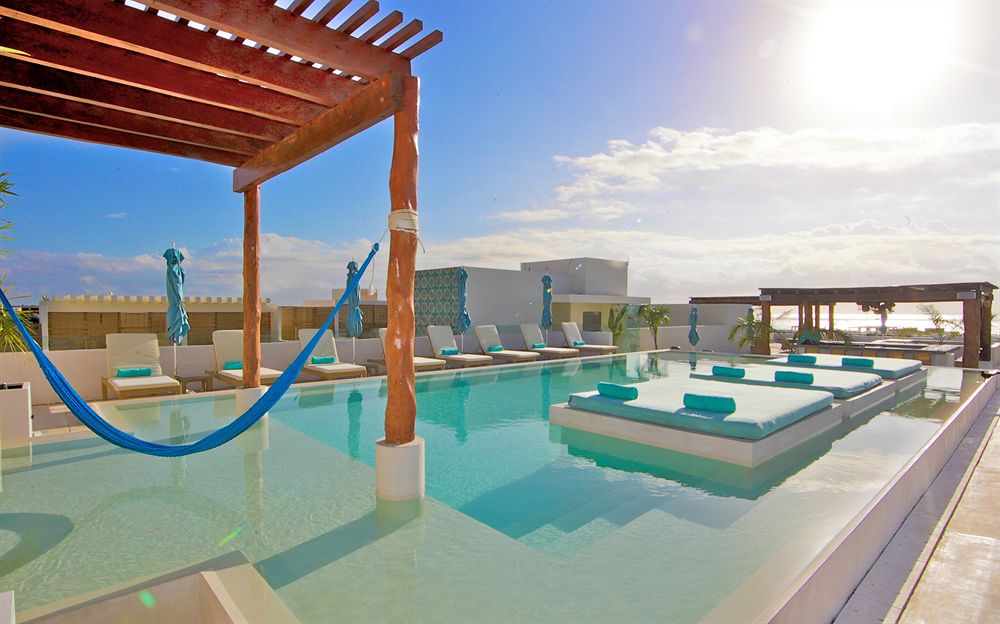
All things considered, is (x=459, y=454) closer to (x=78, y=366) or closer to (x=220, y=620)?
(x=220, y=620)

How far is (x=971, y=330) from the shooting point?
1497 centimetres

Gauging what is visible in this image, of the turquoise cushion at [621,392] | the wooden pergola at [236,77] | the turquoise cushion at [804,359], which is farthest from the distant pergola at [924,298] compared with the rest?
the wooden pergola at [236,77]

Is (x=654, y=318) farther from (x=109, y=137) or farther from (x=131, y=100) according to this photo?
(x=131, y=100)

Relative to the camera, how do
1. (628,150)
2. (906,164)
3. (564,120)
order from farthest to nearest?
1. (628,150)
2. (906,164)
3. (564,120)

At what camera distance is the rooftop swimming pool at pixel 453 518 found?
8.85 feet

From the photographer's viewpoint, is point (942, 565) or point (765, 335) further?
point (765, 335)

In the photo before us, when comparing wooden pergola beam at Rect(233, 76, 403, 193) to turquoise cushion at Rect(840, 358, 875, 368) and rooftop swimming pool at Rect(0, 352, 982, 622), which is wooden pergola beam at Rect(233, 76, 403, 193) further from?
turquoise cushion at Rect(840, 358, 875, 368)

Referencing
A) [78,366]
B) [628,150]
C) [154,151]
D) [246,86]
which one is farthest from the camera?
[628,150]

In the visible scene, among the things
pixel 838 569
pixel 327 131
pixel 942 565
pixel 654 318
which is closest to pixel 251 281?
pixel 327 131

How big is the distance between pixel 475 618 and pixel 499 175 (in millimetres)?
11358

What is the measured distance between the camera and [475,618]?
7.98 ft

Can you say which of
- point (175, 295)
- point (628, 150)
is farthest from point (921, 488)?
point (628, 150)

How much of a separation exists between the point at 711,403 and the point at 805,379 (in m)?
3.18

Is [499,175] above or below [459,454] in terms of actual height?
above
